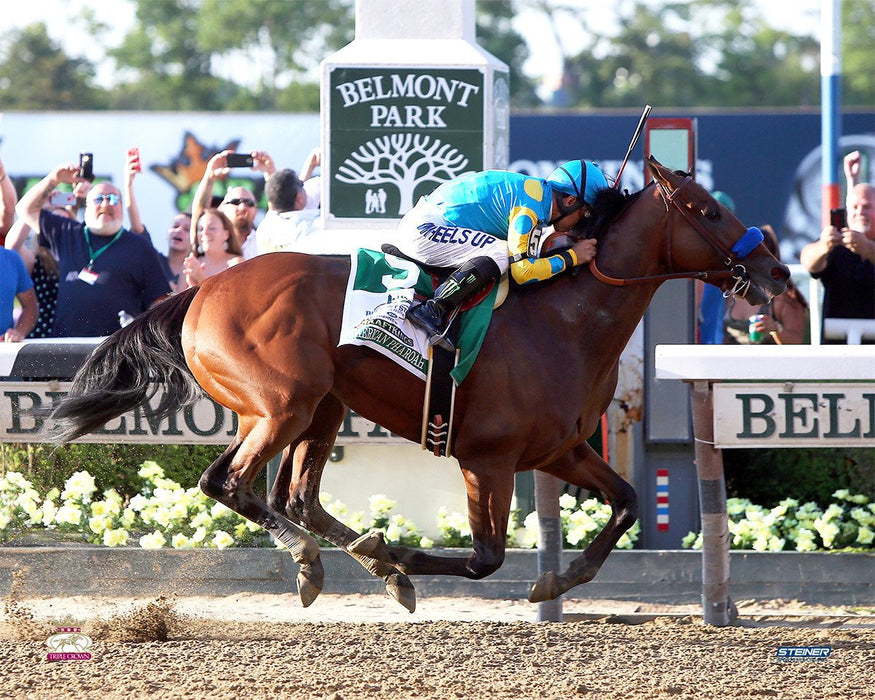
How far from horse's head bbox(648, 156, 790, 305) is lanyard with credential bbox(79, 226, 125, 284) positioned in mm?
3816

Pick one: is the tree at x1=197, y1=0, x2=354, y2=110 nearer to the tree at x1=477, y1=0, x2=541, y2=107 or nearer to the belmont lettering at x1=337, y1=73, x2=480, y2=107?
the tree at x1=477, y1=0, x2=541, y2=107

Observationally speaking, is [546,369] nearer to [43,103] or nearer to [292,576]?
[292,576]

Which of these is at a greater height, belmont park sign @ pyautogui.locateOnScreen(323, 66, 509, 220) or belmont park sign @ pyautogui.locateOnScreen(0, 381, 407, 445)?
belmont park sign @ pyautogui.locateOnScreen(323, 66, 509, 220)

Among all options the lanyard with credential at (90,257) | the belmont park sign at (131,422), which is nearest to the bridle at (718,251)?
the belmont park sign at (131,422)

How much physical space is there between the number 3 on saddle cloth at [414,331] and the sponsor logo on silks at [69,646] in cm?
160

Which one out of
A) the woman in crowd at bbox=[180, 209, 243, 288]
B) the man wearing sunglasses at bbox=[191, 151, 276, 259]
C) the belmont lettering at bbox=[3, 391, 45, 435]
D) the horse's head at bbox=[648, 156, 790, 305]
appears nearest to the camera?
the horse's head at bbox=[648, 156, 790, 305]

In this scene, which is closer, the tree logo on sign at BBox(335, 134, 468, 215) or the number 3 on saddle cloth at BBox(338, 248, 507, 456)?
the number 3 on saddle cloth at BBox(338, 248, 507, 456)

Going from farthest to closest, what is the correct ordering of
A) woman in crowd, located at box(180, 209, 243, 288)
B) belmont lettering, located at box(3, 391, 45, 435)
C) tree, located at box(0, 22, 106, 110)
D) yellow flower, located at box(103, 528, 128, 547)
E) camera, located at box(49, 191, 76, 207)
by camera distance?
tree, located at box(0, 22, 106, 110) < camera, located at box(49, 191, 76, 207) < woman in crowd, located at box(180, 209, 243, 288) < yellow flower, located at box(103, 528, 128, 547) < belmont lettering, located at box(3, 391, 45, 435)

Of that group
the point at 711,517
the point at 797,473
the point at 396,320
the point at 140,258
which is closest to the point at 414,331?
the point at 396,320

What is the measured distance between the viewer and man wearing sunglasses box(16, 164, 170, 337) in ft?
25.5

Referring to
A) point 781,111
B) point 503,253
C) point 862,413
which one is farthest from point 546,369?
point 781,111

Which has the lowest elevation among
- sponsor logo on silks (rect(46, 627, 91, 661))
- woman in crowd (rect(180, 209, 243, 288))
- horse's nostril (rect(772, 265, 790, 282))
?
sponsor logo on silks (rect(46, 627, 91, 661))

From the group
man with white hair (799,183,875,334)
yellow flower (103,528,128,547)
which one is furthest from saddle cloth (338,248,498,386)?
man with white hair (799,183,875,334)

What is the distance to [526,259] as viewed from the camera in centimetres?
515
